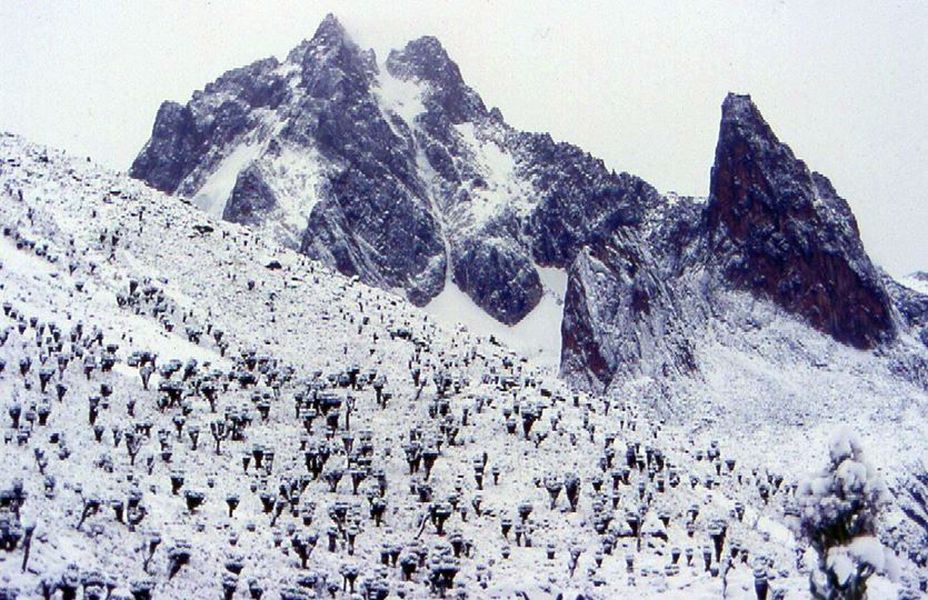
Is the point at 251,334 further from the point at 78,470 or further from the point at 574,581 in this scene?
the point at 574,581

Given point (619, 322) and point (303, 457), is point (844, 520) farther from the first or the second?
point (619, 322)

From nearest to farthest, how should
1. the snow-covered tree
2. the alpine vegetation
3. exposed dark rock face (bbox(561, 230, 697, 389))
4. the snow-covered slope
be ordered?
the snow-covered tree, the alpine vegetation, the snow-covered slope, exposed dark rock face (bbox(561, 230, 697, 389))

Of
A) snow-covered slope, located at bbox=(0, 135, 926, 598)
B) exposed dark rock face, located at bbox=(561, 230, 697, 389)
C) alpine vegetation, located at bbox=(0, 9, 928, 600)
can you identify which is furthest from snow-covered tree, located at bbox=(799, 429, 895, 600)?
exposed dark rock face, located at bbox=(561, 230, 697, 389)

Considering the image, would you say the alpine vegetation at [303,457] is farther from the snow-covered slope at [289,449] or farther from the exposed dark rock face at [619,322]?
the exposed dark rock face at [619,322]

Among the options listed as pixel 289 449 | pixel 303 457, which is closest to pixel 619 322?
pixel 289 449

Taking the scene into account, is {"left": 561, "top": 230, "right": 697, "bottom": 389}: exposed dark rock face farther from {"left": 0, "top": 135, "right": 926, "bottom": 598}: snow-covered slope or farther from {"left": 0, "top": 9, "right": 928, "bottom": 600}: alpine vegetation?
{"left": 0, "top": 9, "right": 928, "bottom": 600}: alpine vegetation

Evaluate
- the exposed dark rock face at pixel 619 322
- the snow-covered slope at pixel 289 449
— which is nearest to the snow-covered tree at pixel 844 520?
the snow-covered slope at pixel 289 449
